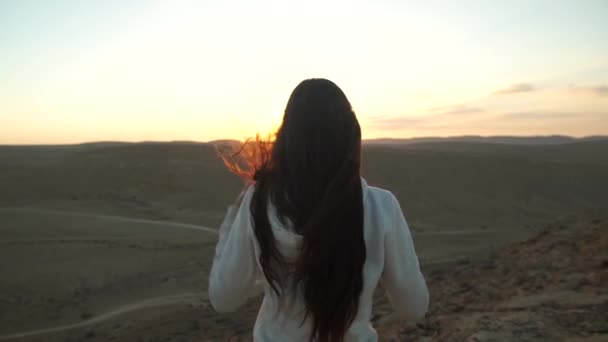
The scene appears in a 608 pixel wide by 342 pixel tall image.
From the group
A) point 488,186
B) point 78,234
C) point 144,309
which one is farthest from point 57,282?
point 488,186

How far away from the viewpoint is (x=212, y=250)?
1330 cm

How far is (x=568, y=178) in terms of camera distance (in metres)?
29.5

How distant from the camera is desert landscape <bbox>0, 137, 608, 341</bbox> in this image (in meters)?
5.10

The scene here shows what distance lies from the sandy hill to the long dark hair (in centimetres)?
276

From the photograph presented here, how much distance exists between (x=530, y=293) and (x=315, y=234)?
4420 millimetres

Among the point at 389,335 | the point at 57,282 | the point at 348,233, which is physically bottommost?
the point at 57,282

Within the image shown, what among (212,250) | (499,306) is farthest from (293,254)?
(212,250)

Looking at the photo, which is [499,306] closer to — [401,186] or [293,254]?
[293,254]

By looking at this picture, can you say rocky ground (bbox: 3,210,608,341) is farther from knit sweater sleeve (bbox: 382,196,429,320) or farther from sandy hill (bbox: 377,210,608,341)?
knit sweater sleeve (bbox: 382,196,429,320)

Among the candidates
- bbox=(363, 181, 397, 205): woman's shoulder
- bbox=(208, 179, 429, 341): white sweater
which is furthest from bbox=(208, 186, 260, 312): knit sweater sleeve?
bbox=(363, 181, 397, 205): woman's shoulder

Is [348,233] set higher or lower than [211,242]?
higher

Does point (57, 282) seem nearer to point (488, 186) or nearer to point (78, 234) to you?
point (78, 234)

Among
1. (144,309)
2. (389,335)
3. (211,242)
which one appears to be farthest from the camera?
(211,242)

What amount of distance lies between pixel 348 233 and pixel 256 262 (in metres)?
0.35
